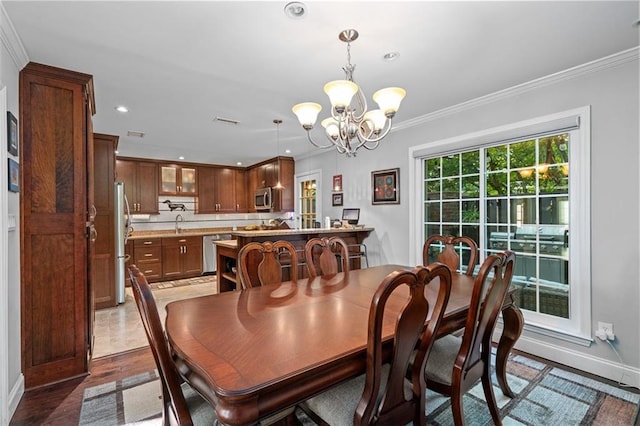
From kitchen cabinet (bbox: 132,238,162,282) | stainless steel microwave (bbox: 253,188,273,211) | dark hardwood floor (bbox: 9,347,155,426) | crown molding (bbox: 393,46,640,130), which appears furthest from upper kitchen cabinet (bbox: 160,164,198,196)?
crown molding (bbox: 393,46,640,130)

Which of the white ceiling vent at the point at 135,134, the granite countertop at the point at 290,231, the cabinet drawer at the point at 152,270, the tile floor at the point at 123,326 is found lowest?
the tile floor at the point at 123,326

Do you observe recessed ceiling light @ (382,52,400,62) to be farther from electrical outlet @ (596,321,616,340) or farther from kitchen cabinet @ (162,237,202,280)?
kitchen cabinet @ (162,237,202,280)

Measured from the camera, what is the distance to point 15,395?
2043mm

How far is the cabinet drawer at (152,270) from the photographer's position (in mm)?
5582

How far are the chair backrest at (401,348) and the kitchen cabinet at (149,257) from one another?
5.44 m

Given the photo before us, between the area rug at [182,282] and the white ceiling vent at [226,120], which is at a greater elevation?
the white ceiling vent at [226,120]

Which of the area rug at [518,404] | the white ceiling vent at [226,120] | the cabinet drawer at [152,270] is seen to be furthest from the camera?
the cabinet drawer at [152,270]

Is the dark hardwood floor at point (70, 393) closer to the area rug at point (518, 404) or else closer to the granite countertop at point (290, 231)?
the area rug at point (518, 404)

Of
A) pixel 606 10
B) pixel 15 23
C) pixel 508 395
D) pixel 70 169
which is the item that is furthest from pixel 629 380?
pixel 15 23

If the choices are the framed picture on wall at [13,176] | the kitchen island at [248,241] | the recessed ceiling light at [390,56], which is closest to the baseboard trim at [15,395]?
the framed picture on wall at [13,176]

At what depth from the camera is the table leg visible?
2073 mm

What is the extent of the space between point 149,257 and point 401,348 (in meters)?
5.59

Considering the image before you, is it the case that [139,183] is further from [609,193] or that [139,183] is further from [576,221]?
[609,193]

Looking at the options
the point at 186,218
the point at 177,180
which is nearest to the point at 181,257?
the point at 186,218
